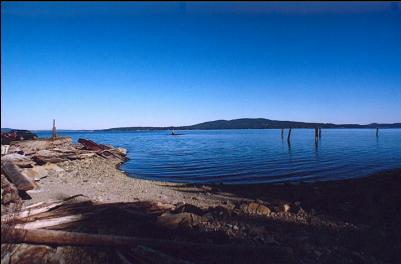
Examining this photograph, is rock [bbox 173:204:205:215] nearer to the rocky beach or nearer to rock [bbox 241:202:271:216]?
the rocky beach

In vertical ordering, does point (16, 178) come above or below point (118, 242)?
above

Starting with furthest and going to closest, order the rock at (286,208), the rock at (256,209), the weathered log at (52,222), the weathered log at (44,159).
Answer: the weathered log at (44,159)
the rock at (286,208)
the rock at (256,209)
the weathered log at (52,222)

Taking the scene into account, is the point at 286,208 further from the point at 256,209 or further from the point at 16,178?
the point at 16,178

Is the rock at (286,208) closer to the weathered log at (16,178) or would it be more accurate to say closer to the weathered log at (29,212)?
the weathered log at (29,212)

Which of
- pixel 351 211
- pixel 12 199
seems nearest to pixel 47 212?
pixel 12 199

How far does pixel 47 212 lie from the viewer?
22.9ft

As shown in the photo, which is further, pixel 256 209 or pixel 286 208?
pixel 286 208

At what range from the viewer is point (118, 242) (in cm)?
596

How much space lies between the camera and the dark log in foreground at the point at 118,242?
532 centimetres

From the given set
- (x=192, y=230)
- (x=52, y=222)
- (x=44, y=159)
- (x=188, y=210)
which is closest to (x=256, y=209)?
(x=188, y=210)

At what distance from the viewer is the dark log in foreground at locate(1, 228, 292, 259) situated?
17.5 feet

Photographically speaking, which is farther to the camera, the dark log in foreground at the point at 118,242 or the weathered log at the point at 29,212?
the weathered log at the point at 29,212

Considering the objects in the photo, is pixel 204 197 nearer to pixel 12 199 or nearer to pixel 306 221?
pixel 306 221

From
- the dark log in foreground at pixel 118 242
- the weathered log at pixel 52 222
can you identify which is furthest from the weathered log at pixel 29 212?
the dark log in foreground at pixel 118 242
